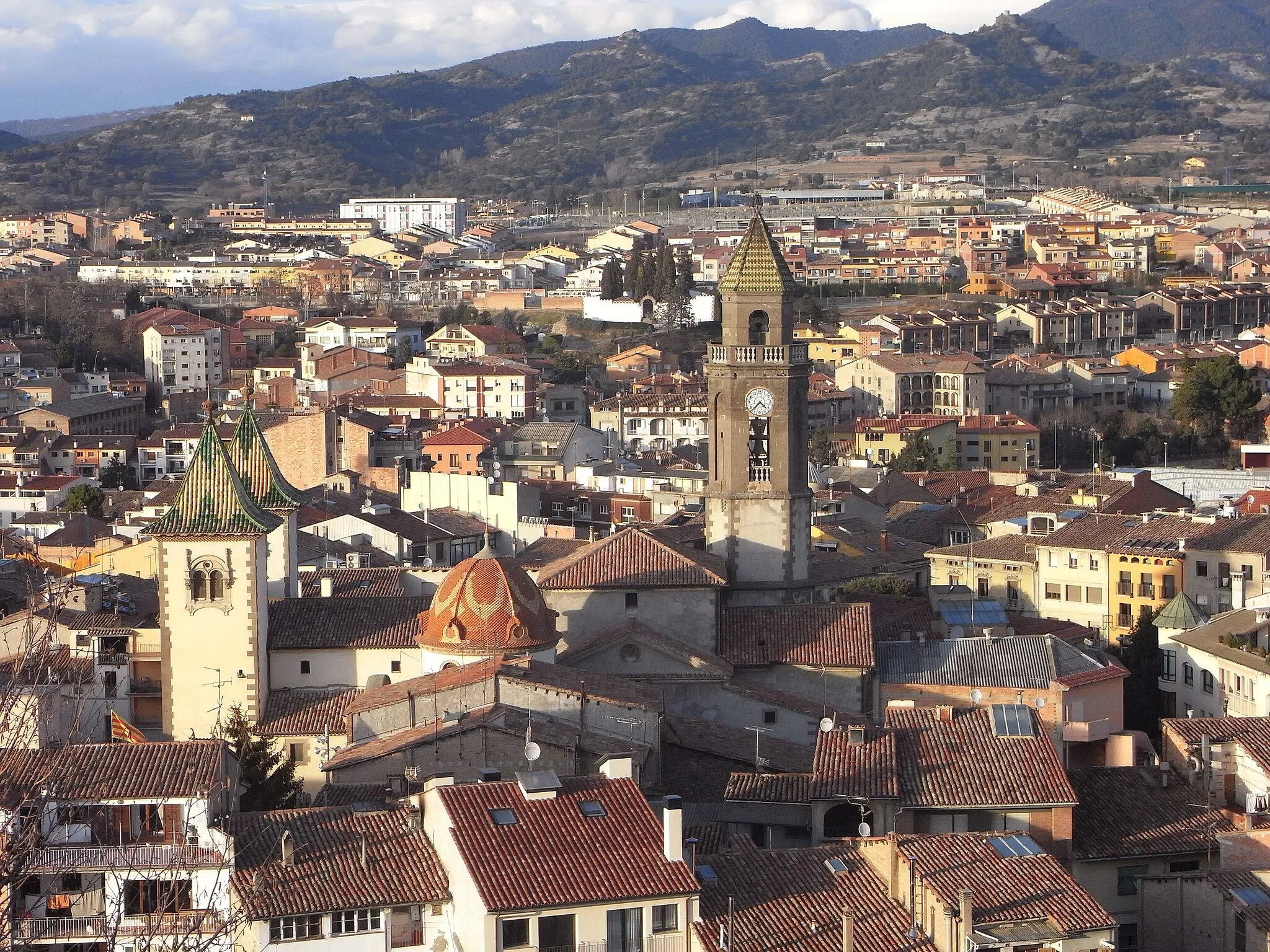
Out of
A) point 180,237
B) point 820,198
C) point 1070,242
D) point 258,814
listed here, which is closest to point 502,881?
point 258,814

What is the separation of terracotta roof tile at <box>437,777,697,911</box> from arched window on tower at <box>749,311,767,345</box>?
49.4 feet

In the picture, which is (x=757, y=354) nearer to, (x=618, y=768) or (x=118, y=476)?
(x=618, y=768)

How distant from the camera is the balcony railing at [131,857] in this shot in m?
20.3

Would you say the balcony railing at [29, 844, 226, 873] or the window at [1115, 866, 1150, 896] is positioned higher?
the balcony railing at [29, 844, 226, 873]

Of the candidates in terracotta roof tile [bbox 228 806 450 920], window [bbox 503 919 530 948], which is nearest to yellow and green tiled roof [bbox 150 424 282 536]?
terracotta roof tile [bbox 228 806 450 920]

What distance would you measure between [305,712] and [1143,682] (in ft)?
44.0

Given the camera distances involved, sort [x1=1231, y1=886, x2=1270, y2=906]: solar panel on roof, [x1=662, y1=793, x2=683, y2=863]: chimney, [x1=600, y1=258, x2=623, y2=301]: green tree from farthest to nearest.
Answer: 1. [x1=600, y1=258, x2=623, y2=301]: green tree
2. [x1=1231, y1=886, x2=1270, y2=906]: solar panel on roof
3. [x1=662, y1=793, x2=683, y2=863]: chimney

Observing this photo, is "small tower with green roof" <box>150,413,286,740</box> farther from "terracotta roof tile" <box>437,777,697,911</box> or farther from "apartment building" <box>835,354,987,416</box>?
"apartment building" <box>835,354,987,416</box>

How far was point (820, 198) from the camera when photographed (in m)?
180

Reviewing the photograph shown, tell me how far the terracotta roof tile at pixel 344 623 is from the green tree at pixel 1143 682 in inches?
402

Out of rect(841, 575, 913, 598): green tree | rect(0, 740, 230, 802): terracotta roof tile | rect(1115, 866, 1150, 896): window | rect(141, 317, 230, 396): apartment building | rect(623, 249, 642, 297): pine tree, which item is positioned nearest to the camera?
rect(0, 740, 230, 802): terracotta roof tile

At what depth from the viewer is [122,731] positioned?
2998cm

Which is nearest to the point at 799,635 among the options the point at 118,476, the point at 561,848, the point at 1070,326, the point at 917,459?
the point at 561,848

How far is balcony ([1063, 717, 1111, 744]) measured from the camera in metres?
30.8
